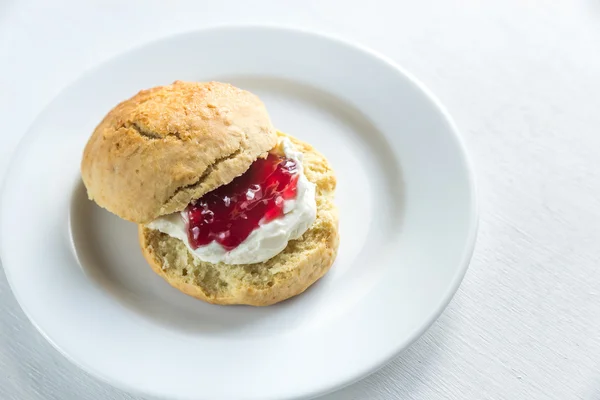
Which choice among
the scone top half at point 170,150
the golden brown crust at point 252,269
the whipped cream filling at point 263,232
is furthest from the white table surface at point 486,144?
the scone top half at point 170,150

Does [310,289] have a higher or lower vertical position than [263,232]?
lower

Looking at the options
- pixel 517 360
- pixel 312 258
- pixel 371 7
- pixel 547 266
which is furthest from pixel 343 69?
pixel 517 360

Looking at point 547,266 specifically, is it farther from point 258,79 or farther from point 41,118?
point 41,118

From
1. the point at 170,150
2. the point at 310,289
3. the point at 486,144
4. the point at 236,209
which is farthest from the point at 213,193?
the point at 486,144

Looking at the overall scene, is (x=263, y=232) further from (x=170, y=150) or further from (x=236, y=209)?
(x=170, y=150)

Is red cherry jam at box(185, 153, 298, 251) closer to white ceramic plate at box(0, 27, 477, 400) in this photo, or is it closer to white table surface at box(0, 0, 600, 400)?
white ceramic plate at box(0, 27, 477, 400)

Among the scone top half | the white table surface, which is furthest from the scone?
the white table surface
